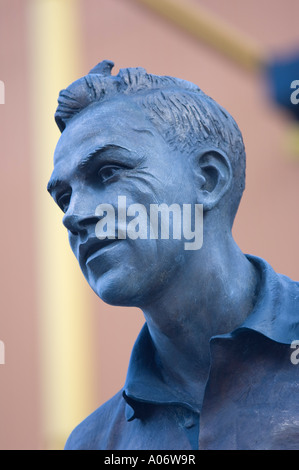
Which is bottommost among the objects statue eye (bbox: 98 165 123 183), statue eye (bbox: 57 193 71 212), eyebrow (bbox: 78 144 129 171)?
statue eye (bbox: 57 193 71 212)

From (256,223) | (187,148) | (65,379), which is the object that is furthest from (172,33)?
(187,148)

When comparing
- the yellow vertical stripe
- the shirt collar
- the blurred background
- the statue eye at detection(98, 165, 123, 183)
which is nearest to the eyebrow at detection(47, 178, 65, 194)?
the statue eye at detection(98, 165, 123, 183)

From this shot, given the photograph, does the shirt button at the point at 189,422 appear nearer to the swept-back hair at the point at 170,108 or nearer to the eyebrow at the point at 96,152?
the swept-back hair at the point at 170,108

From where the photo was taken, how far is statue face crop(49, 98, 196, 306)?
2365 millimetres

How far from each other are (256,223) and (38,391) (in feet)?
7.58

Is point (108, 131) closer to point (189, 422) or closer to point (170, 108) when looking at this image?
point (170, 108)

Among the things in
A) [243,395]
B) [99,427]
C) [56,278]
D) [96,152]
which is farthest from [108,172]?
[56,278]

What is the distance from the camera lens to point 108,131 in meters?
2.43

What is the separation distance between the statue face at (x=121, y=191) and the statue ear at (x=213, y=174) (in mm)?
44

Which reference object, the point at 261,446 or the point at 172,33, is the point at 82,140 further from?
the point at 172,33

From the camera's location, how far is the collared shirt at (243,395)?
7.57 ft

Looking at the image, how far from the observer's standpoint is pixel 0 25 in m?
9.34

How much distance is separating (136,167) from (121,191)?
7 centimetres

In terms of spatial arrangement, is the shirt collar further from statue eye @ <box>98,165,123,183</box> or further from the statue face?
statue eye @ <box>98,165,123,183</box>
